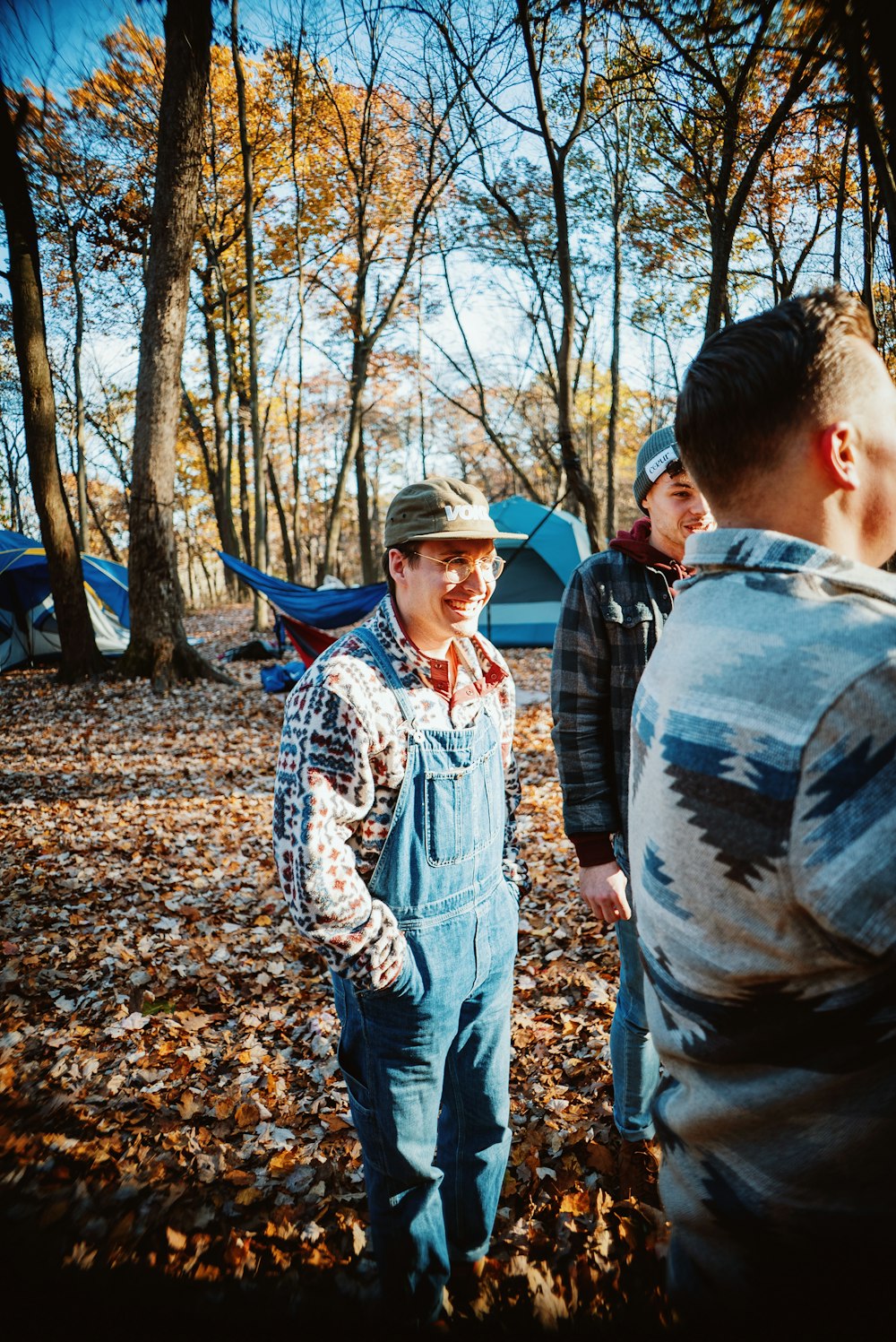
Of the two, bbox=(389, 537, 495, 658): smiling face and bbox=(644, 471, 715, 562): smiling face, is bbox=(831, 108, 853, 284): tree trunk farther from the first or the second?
bbox=(389, 537, 495, 658): smiling face

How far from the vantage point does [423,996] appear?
1.56m

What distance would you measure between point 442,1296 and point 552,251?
14022 mm

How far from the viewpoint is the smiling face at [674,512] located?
192 cm

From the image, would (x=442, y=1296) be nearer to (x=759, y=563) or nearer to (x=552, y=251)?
(x=759, y=563)

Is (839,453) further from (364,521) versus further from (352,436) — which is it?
(364,521)

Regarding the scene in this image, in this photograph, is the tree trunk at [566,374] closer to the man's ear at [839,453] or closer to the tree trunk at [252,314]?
the tree trunk at [252,314]

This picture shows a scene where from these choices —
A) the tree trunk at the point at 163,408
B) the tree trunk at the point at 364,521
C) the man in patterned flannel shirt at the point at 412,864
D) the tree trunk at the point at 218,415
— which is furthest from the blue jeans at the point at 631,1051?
the tree trunk at the point at 218,415

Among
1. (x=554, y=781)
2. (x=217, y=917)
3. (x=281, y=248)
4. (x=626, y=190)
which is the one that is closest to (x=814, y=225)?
(x=554, y=781)

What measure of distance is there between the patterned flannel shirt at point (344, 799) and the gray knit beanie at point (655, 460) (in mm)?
886

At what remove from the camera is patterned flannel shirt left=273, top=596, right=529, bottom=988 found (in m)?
1.43

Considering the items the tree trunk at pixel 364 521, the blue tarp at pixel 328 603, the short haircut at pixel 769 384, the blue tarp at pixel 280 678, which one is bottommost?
the blue tarp at pixel 280 678

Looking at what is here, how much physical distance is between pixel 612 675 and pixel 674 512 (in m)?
0.48

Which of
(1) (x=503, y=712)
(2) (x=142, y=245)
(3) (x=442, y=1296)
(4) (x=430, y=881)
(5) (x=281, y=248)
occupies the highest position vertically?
(5) (x=281, y=248)

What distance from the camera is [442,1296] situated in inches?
66.8
